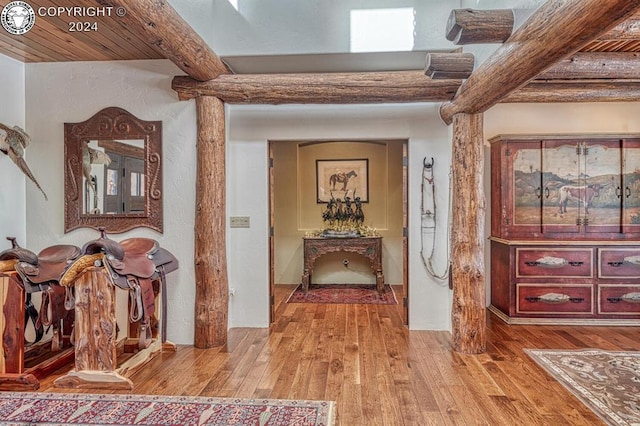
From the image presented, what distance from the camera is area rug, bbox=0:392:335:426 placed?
2334 mm

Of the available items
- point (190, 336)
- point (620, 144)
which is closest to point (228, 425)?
point (190, 336)

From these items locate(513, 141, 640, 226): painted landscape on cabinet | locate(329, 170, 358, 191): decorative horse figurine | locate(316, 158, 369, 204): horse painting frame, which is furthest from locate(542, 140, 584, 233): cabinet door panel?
locate(329, 170, 358, 191): decorative horse figurine

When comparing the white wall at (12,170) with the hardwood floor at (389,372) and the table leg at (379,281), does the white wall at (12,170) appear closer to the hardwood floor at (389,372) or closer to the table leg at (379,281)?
the hardwood floor at (389,372)

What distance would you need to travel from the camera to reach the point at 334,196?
6.59 meters

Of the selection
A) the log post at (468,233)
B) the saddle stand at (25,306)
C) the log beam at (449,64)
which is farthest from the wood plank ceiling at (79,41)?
the saddle stand at (25,306)

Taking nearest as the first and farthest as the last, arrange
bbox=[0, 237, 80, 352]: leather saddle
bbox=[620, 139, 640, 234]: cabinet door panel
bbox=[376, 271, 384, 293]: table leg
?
bbox=[0, 237, 80, 352]: leather saddle
bbox=[620, 139, 640, 234]: cabinet door panel
bbox=[376, 271, 384, 293]: table leg

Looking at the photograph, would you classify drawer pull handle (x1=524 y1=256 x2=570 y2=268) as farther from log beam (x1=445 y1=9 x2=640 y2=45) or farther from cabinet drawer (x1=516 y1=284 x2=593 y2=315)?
log beam (x1=445 y1=9 x2=640 y2=45)

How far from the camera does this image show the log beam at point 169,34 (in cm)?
227

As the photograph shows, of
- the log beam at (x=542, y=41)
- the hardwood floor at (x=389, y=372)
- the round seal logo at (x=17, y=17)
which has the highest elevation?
the round seal logo at (x=17, y=17)

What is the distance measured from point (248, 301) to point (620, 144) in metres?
4.54

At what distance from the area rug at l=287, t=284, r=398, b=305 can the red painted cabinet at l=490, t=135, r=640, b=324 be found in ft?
5.41

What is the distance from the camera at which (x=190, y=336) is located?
12.2 ft

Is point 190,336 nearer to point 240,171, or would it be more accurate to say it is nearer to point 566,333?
point 240,171

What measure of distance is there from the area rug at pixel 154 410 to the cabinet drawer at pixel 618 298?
3520 millimetres
